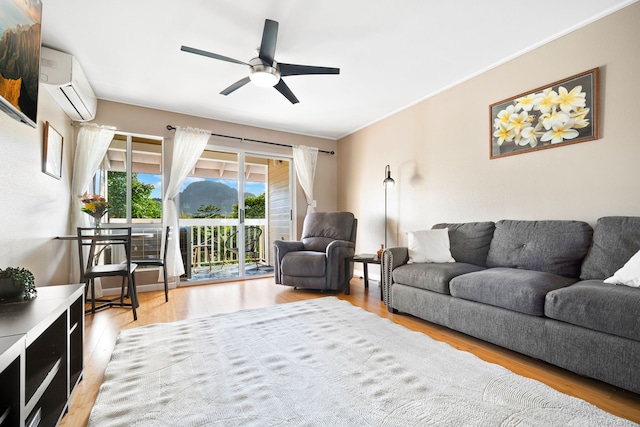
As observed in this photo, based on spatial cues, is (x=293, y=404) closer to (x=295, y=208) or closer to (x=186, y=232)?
(x=186, y=232)

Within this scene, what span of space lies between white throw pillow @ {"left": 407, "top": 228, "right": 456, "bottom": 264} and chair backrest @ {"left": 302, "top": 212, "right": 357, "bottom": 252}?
1.26 meters

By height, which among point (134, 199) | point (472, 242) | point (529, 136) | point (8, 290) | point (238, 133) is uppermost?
point (238, 133)

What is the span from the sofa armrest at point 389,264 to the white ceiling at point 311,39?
6.19ft

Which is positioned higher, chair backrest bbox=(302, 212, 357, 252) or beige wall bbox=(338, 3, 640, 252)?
beige wall bbox=(338, 3, 640, 252)

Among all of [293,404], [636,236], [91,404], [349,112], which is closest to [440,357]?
[293,404]

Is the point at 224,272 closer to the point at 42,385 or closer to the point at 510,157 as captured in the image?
the point at 42,385

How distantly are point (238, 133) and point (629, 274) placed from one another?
179 inches

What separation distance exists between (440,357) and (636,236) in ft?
4.86

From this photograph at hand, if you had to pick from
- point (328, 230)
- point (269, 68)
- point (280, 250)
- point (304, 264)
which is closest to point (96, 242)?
point (280, 250)

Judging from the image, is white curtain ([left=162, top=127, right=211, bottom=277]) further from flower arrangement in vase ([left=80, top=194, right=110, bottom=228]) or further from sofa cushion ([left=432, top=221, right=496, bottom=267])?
sofa cushion ([left=432, top=221, right=496, bottom=267])

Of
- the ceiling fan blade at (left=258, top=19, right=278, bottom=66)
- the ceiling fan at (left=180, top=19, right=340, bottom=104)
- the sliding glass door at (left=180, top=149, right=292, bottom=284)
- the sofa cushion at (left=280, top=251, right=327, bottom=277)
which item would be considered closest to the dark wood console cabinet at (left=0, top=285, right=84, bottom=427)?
the ceiling fan at (left=180, top=19, right=340, bottom=104)

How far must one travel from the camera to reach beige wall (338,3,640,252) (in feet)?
7.07

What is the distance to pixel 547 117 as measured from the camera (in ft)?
8.43

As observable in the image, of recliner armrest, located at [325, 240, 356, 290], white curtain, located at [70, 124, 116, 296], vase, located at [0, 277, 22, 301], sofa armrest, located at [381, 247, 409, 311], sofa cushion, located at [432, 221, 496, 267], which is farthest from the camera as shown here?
recliner armrest, located at [325, 240, 356, 290]
